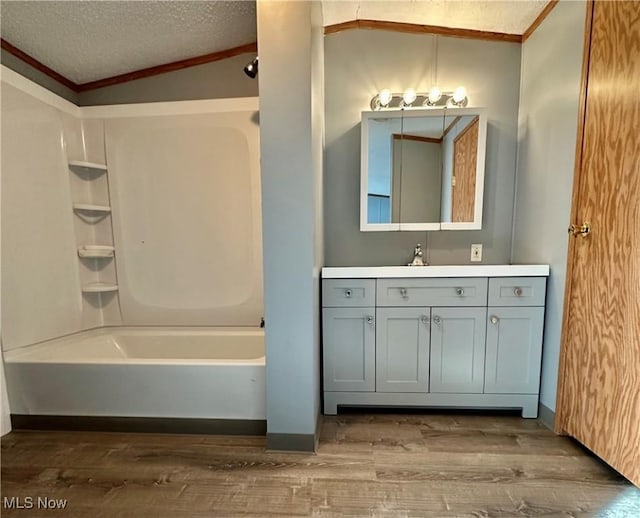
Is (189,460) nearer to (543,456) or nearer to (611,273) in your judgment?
(543,456)

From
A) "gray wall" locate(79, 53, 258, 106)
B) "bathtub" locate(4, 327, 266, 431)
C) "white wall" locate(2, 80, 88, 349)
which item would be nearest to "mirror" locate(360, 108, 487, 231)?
"gray wall" locate(79, 53, 258, 106)

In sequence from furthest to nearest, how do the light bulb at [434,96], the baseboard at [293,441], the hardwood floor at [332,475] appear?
1. the light bulb at [434,96]
2. the baseboard at [293,441]
3. the hardwood floor at [332,475]

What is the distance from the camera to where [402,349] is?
1651 millimetres

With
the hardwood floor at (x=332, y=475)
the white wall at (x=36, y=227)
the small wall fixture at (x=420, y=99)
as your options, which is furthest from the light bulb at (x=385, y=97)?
the white wall at (x=36, y=227)

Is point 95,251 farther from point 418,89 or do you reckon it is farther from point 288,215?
point 418,89

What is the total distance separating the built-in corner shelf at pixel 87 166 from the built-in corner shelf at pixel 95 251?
0.55 meters

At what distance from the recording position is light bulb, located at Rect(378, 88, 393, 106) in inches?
74.2

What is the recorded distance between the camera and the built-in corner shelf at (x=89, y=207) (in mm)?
2018

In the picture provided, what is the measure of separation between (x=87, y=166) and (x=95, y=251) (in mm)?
600

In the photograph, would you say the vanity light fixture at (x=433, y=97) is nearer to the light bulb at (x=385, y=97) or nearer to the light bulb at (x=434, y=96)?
the light bulb at (x=434, y=96)

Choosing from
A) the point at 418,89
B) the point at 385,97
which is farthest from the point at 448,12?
the point at 385,97

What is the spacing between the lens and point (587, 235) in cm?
134

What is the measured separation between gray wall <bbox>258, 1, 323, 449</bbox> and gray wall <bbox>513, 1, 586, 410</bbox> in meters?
1.30

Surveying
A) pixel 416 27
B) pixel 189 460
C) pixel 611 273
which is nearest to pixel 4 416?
pixel 189 460
